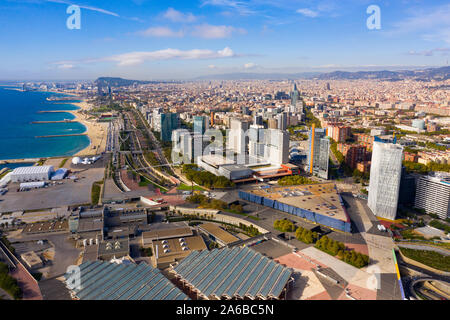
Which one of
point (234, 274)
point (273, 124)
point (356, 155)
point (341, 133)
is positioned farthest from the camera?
point (273, 124)

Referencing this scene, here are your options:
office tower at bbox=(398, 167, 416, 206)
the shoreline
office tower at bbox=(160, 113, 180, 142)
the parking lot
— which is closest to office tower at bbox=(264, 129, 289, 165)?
office tower at bbox=(398, 167, 416, 206)

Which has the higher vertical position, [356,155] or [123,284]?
[356,155]

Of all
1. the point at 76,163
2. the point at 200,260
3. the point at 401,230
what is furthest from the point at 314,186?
the point at 76,163

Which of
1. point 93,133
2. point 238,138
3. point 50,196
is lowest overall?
point 50,196

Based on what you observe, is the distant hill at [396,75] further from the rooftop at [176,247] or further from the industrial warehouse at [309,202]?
the rooftop at [176,247]

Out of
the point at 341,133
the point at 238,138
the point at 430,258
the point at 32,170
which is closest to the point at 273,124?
the point at 341,133

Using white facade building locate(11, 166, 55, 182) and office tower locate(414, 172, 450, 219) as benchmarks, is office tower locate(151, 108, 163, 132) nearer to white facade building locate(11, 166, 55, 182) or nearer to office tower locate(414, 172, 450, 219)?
white facade building locate(11, 166, 55, 182)

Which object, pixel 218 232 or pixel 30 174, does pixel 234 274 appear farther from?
pixel 30 174
